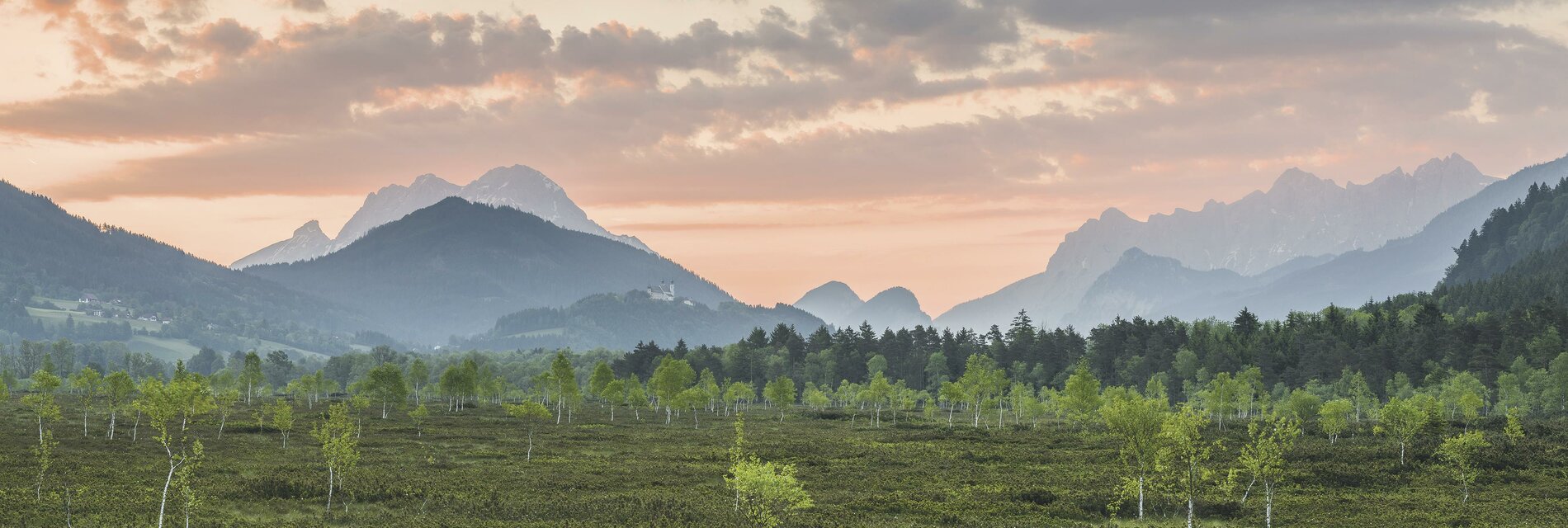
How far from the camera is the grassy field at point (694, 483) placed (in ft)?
196

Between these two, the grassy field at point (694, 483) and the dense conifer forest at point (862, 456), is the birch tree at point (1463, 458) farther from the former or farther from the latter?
the grassy field at point (694, 483)

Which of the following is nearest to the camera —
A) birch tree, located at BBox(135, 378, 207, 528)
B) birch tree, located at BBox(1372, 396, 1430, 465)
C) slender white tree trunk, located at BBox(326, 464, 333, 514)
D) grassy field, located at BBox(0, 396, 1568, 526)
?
birch tree, located at BBox(135, 378, 207, 528)

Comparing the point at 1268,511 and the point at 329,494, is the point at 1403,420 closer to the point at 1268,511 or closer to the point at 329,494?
the point at 1268,511

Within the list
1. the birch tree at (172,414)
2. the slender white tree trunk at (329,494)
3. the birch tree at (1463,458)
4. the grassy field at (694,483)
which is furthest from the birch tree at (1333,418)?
the birch tree at (172,414)

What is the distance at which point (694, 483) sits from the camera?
76438 mm

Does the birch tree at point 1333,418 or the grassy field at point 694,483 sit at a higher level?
the birch tree at point 1333,418

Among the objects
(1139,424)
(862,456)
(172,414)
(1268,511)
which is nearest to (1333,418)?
(862,456)

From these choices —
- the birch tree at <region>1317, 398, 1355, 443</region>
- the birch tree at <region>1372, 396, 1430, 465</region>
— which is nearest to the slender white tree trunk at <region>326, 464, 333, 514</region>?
the birch tree at <region>1372, 396, 1430, 465</region>

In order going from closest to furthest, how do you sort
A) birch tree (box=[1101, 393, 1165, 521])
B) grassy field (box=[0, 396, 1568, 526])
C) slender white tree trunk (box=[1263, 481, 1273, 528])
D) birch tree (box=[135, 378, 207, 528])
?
birch tree (box=[135, 378, 207, 528]), slender white tree trunk (box=[1263, 481, 1273, 528]), birch tree (box=[1101, 393, 1165, 521]), grassy field (box=[0, 396, 1568, 526])

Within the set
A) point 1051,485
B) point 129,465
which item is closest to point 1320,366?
point 1051,485

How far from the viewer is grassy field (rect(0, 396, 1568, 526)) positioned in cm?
5959

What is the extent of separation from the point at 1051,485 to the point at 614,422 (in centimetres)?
8069

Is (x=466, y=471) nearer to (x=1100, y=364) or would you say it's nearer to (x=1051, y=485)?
(x=1051, y=485)

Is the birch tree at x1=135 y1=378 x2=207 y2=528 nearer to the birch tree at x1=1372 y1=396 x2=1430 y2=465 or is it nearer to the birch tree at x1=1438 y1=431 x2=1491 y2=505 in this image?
the birch tree at x1=1438 y1=431 x2=1491 y2=505
